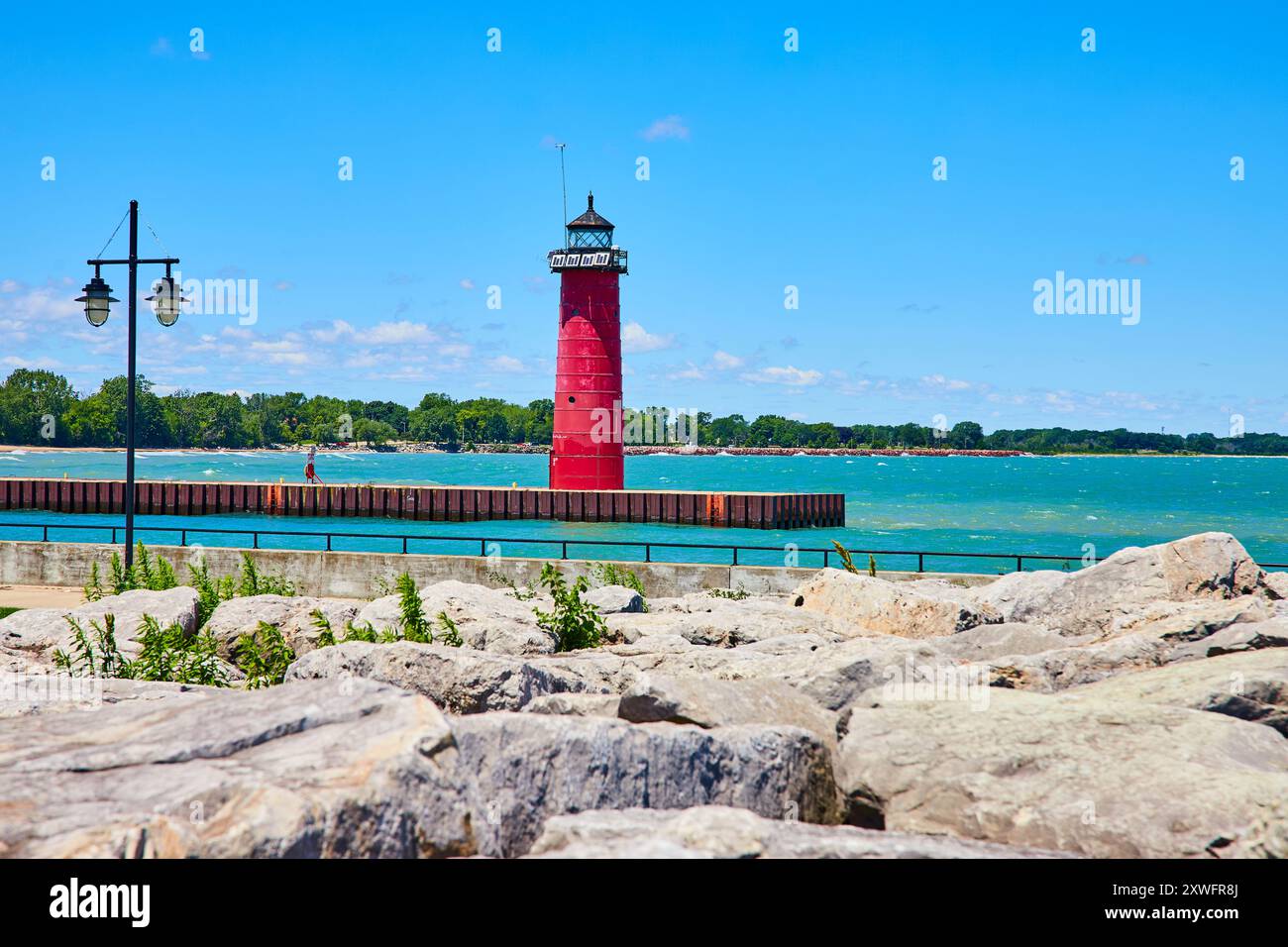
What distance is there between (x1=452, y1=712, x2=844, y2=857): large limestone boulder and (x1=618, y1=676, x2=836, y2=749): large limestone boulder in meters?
0.42

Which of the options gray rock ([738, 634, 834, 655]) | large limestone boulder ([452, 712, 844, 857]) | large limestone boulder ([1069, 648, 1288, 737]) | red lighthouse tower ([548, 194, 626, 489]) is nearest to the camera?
large limestone boulder ([452, 712, 844, 857])

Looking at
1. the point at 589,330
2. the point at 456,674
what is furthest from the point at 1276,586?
the point at 589,330

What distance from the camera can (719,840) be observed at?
4355 mm

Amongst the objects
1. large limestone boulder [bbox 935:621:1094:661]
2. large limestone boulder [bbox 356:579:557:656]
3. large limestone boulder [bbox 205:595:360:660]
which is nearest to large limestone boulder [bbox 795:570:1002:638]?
large limestone boulder [bbox 935:621:1094:661]

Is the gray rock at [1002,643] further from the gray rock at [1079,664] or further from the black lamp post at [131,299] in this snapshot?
the black lamp post at [131,299]

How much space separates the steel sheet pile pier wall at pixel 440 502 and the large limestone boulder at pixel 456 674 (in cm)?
4031

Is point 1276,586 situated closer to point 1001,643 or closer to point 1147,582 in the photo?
point 1147,582

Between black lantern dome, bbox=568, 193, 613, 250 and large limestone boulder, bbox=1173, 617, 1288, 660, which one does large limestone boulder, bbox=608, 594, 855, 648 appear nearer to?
large limestone boulder, bbox=1173, 617, 1288, 660

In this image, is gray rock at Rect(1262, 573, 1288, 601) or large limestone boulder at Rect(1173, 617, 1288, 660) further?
gray rock at Rect(1262, 573, 1288, 601)

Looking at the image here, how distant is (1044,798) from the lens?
5.41 m

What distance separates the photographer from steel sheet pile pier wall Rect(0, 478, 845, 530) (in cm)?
4981
